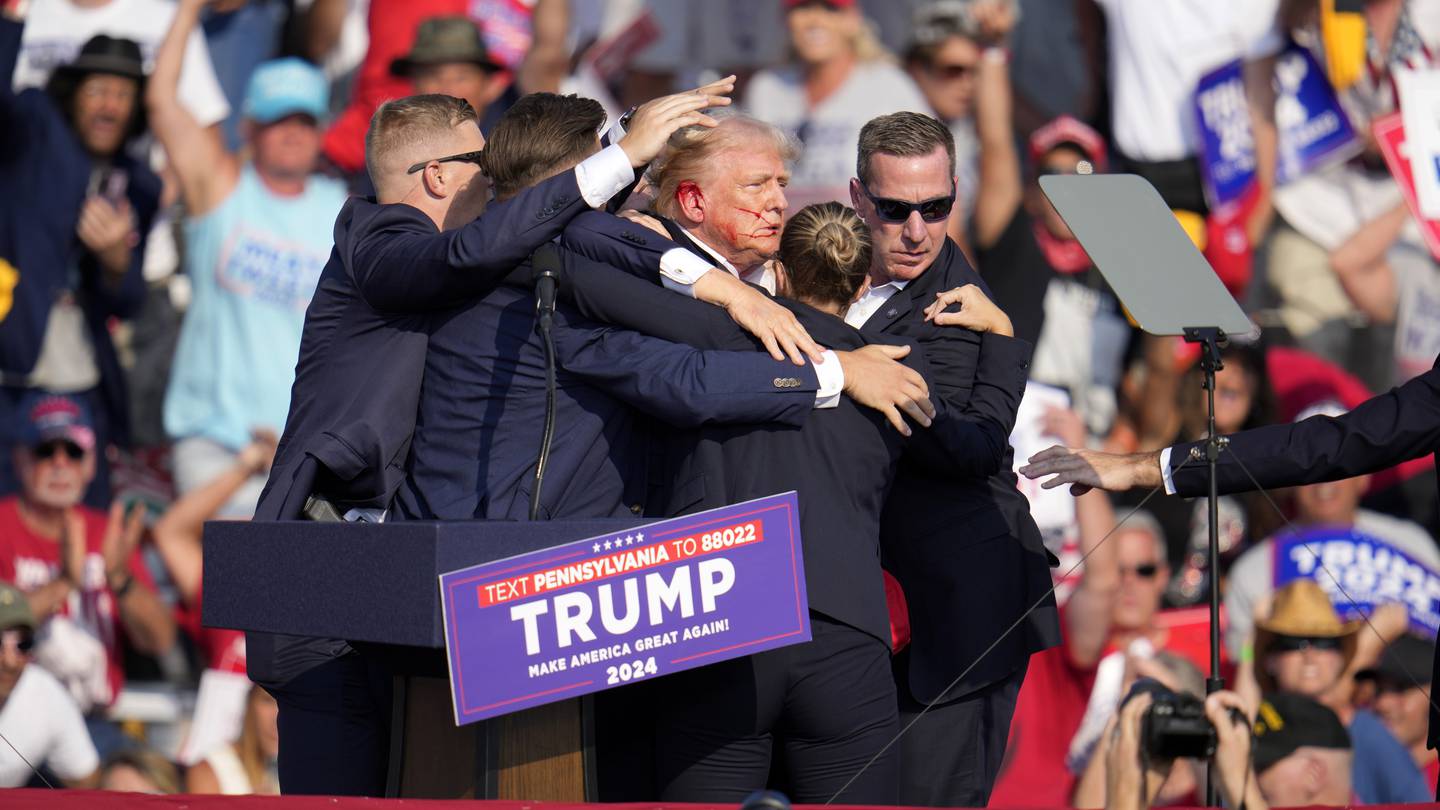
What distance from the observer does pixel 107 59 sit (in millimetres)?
7770

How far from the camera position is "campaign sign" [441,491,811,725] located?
326 centimetres

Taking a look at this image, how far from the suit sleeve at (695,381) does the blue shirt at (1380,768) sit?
342 cm

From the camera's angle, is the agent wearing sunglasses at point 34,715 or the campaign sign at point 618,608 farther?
the agent wearing sunglasses at point 34,715

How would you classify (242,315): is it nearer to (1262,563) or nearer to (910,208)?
(1262,563)

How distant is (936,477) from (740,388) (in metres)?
0.73

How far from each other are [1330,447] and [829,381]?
1.03 meters

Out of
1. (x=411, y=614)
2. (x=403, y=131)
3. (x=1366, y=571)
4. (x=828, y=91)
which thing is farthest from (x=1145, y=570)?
(x=411, y=614)

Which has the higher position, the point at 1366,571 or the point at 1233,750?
the point at 1366,571

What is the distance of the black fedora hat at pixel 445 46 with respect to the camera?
7656 millimetres

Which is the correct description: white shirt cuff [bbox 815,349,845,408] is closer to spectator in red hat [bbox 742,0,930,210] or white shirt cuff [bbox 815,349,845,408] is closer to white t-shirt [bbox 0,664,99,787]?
spectator in red hat [bbox 742,0,930,210]

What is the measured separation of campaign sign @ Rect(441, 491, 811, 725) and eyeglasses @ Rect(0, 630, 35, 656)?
4269 mm

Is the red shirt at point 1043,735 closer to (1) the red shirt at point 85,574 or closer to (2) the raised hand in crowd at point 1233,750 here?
(1) the red shirt at point 85,574

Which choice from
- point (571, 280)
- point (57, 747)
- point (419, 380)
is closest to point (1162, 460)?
point (571, 280)

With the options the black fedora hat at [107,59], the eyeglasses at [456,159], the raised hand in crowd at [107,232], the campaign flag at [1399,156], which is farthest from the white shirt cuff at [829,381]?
the black fedora hat at [107,59]
